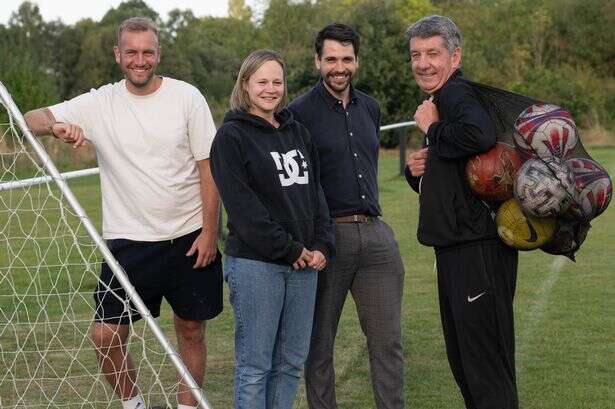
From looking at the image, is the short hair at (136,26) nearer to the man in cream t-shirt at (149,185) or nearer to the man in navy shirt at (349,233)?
the man in cream t-shirt at (149,185)

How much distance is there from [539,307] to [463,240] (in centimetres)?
509

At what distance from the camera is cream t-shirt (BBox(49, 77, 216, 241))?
5.90 metres

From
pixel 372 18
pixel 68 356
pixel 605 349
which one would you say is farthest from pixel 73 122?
pixel 372 18

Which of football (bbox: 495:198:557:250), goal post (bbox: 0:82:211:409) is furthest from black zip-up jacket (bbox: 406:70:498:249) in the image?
goal post (bbox: 0:82:211:409)

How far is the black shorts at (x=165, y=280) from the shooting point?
6000mm

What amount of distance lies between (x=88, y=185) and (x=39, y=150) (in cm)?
1985

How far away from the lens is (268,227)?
17.4ft

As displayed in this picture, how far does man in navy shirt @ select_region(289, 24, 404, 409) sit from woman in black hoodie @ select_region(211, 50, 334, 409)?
0.43 meters

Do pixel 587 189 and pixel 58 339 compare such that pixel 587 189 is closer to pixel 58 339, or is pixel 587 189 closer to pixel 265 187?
pixel 265 187

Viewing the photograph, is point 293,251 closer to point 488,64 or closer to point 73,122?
point 73,122

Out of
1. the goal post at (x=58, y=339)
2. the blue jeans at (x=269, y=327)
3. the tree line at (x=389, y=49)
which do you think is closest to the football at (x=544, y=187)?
the blue jeans at (x=269, y=327)

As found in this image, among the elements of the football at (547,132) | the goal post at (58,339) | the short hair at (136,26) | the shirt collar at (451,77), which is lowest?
the goal post at (58,339)

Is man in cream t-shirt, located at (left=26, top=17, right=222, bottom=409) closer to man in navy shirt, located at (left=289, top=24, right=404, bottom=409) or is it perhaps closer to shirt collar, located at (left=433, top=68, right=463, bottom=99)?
man in navy shirt, located at (left=289, top=24, right=404, bottom=409)

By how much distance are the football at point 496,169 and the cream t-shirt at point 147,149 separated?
1458mm
